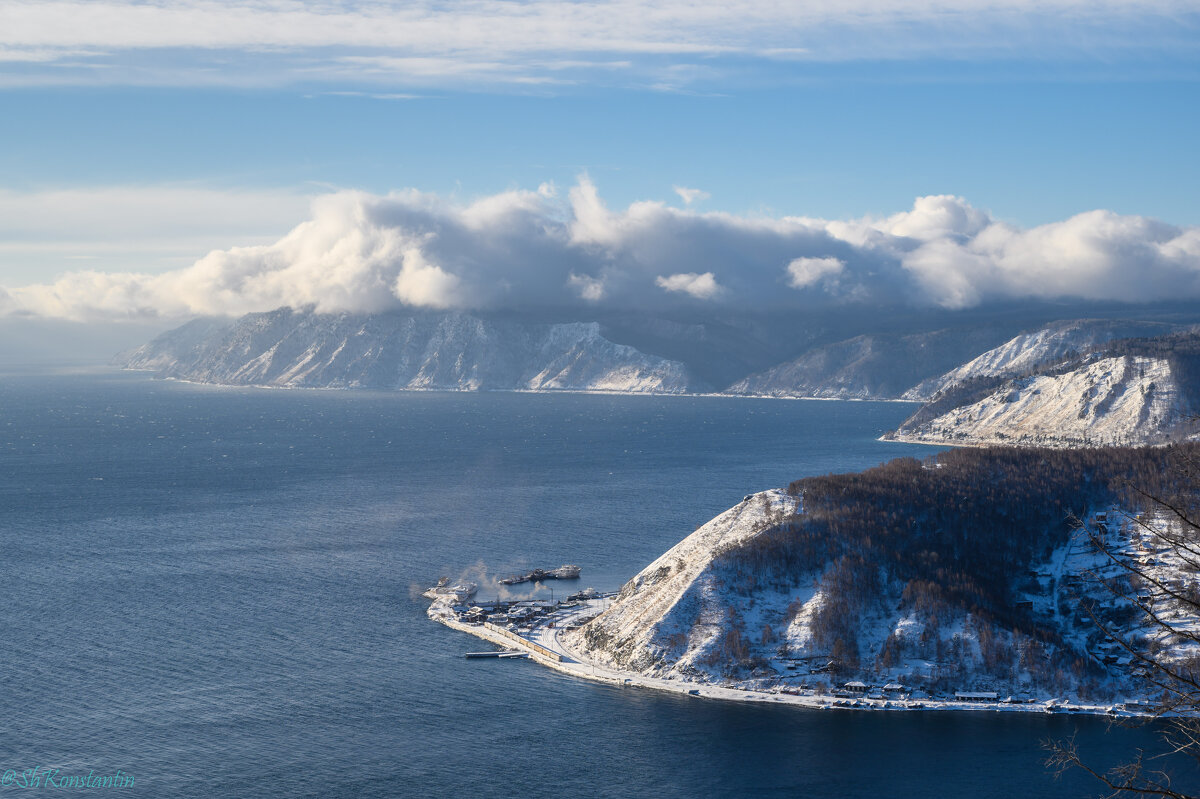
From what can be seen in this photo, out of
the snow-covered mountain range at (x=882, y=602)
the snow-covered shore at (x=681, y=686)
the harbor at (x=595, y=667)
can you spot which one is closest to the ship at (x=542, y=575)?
the harbor at (x=595, y=667)

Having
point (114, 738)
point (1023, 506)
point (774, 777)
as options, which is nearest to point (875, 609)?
point (774, 777)

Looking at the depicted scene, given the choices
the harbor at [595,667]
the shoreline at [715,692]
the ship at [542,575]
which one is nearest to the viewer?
the shoreline at [715,692]

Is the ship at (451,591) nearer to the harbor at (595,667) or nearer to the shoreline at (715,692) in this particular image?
the harbor at (595,667)

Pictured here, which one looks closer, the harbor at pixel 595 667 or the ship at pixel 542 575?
the harbor at pixel 595 667
